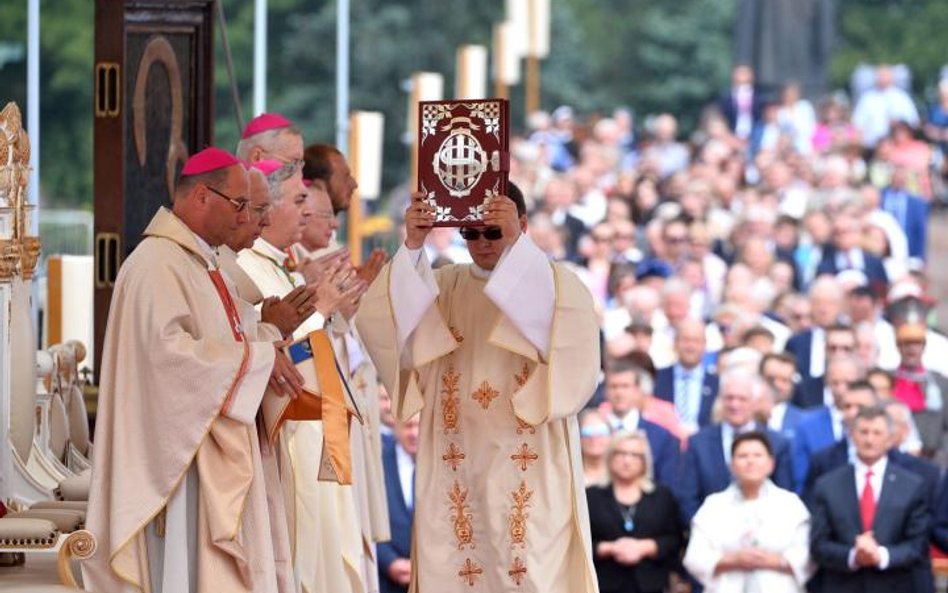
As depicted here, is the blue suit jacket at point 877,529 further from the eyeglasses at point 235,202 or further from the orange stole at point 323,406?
the eyeglasses at point 235,202

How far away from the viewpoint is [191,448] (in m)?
8.06

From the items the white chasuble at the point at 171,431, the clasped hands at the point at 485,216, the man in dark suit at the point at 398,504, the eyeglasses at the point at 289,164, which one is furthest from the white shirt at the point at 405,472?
the white chasuble at the point at 171,431

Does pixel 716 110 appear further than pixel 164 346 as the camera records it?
Yes

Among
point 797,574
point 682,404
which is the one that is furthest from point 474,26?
point 797,574

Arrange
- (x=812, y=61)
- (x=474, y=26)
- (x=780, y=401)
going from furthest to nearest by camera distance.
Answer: (x=474, y=26) < (x=812, y=61) < (x=780, y=401)

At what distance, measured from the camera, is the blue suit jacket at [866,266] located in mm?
21016

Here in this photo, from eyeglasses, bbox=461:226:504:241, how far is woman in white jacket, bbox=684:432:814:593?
4.54 metres

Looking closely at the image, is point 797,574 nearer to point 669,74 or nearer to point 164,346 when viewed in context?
point 164,346

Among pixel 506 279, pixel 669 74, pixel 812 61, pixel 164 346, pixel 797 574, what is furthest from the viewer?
pixel 669 74

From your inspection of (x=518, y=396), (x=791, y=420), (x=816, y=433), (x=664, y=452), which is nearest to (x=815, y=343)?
(x=791, y=420)

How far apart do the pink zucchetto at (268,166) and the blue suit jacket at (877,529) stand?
15.3ft

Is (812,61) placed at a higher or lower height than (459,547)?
higher

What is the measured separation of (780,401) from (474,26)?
3207 centimetres

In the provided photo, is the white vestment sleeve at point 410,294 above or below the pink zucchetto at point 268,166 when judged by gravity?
below
